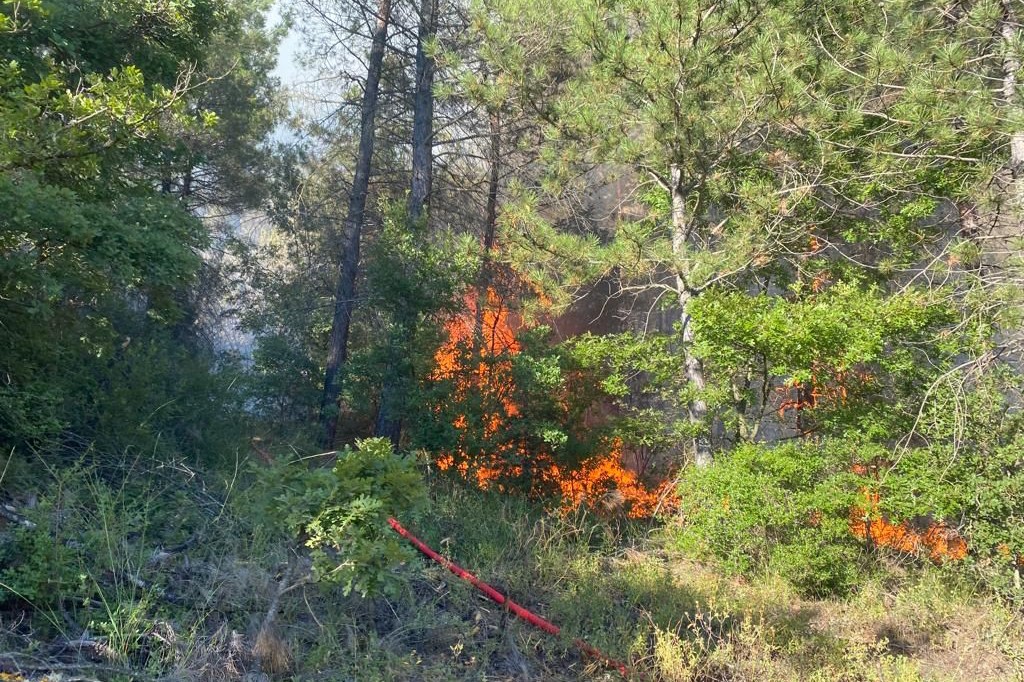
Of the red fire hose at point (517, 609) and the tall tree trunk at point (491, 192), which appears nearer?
the red fire hose at point (517, 609)

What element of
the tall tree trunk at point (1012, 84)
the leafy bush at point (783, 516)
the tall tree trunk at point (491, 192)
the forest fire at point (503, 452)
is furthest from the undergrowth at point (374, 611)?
the tall tree trunk at point (491, 192)

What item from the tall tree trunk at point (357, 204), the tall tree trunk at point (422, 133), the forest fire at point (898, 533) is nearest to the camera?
the forest fire at point (898, 533)

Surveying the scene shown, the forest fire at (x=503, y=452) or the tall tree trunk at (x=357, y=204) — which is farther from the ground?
the tall tree trunk at (x=357, y=204)

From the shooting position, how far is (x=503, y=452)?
38.4 feet

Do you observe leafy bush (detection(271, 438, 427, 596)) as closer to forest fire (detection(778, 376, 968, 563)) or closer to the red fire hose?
the red fire hose

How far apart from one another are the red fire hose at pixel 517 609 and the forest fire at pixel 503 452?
489cm

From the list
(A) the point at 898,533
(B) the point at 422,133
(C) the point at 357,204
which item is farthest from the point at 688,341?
(C) the point at 357,204

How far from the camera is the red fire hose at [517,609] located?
581 centimetres

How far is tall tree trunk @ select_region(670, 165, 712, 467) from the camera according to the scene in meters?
10.5

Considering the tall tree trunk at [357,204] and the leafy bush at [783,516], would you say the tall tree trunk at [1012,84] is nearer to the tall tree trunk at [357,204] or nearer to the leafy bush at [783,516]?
the leafy bush at [783,516]

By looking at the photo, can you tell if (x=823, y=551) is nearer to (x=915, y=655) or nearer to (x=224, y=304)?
(x=915, y=655)

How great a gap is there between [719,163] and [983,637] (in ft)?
20.9

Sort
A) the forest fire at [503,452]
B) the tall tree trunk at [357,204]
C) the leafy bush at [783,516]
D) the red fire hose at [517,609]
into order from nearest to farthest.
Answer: the red fire hose at [517,609], the leafy bush at [783,516], the forest fire at [503,452], the tall tree trunk at [357,204]

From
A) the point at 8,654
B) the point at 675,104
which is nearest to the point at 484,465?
the point at 675,104
